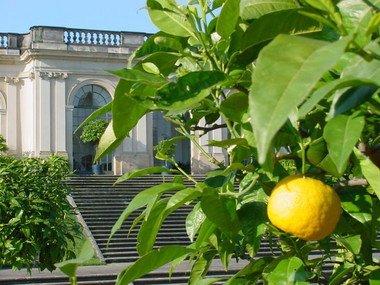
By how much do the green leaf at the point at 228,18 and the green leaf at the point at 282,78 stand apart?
0.26 meters

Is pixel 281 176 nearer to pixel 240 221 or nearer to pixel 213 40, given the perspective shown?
pixel 240 221

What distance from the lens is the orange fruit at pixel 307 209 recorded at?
2.18 feet

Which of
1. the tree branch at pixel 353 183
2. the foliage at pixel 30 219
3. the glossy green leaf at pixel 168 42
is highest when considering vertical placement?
the glossy green leaf at pixel 168 42

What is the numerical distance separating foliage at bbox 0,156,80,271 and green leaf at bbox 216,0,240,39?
14.2 ft

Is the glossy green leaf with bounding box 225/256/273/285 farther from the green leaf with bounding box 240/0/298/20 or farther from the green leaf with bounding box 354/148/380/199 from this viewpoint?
the green leaf with bounding box 240/0/298/20

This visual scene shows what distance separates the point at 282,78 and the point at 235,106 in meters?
0.31

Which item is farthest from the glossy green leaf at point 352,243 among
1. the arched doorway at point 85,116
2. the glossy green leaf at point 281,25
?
the arched doorway at point 85,116

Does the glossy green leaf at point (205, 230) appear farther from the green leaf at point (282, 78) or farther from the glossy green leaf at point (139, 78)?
the green leaf at point (282, 78)

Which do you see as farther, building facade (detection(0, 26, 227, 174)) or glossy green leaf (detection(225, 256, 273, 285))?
building facade (detection(0, 26, 227, 174))

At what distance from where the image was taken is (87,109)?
21.8m

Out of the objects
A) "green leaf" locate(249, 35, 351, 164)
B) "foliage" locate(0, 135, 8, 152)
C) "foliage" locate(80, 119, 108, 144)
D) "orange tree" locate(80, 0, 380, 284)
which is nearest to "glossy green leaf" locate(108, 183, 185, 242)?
"orange tree" locate(80, 0, 380, 284)

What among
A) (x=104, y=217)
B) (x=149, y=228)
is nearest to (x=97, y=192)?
(x=104, y=217)

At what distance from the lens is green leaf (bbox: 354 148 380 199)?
2.33ft

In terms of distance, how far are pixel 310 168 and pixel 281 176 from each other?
0.16 feet
